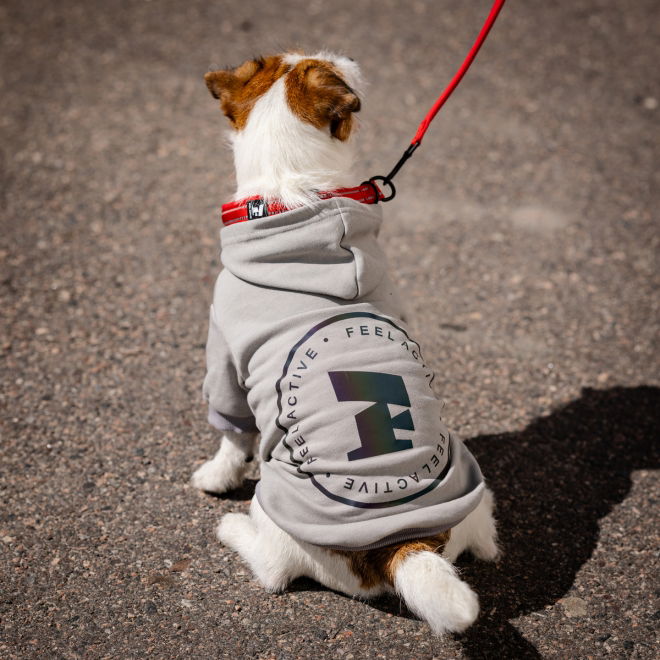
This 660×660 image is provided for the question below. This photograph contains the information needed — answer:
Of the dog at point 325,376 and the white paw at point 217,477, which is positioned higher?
the dog at point 325,376

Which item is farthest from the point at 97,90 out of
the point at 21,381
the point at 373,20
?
the point at 21,381

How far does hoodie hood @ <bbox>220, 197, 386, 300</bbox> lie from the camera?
8.26ft

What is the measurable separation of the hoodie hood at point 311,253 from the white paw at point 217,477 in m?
0.96

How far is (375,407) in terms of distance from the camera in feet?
7.69

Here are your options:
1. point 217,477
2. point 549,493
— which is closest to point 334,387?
point 217,477

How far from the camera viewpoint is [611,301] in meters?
4.38

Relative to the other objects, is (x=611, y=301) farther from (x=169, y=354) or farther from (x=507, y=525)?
(x=169, y=354)

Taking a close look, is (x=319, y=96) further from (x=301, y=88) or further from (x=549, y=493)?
(x=549, y=493)

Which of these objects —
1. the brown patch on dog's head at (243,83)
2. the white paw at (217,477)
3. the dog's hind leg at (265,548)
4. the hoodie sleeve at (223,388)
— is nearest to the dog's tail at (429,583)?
the dog's hind leg at (265,548)

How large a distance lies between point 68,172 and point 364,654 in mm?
3895

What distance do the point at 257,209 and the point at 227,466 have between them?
1160 millimetres

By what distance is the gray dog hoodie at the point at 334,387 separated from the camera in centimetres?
234

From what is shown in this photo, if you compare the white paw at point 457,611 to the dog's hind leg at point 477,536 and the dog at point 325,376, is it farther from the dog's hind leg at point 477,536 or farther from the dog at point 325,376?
the dog's hind leg at point 477,536

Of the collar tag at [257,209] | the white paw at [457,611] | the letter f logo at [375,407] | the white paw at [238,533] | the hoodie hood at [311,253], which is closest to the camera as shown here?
the white paw at [457,611]
